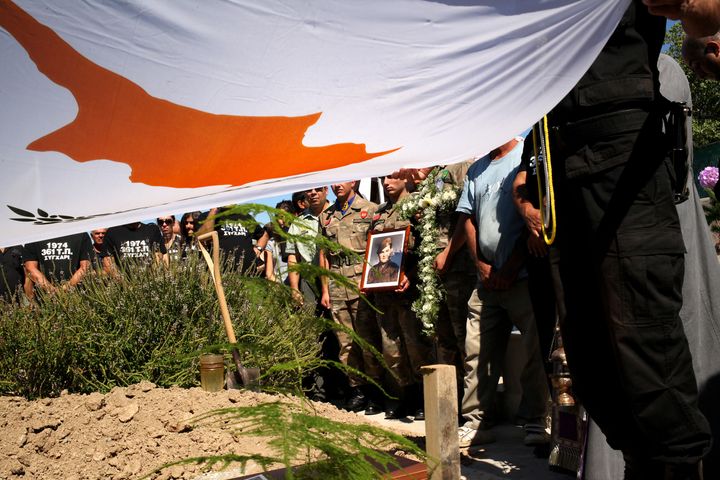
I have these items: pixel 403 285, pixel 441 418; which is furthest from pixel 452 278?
pixel 441 418

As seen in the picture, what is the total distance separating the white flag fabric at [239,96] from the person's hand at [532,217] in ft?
6.00

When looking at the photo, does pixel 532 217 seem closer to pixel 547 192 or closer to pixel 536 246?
pixel 536 246

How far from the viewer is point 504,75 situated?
93.4 inches

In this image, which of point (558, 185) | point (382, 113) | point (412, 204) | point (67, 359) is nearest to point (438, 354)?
point (412, 204)

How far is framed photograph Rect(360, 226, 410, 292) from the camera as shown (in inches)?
257

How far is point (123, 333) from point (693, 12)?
448 cm

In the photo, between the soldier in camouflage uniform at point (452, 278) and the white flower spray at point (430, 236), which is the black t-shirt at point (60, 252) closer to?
the white flower spray at point (430, 236)

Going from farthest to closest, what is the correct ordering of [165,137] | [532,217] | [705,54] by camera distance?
[532,217] → [705,54] → [165,137]

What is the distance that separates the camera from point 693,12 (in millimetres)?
2014

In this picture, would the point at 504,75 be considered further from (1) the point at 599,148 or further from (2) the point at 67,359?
(2) the point at 67,359

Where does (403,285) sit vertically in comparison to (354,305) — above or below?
above

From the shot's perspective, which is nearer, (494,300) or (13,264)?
(494,300)

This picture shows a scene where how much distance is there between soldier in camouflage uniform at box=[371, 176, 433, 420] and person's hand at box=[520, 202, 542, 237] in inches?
92.8

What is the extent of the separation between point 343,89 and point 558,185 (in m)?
0.83
